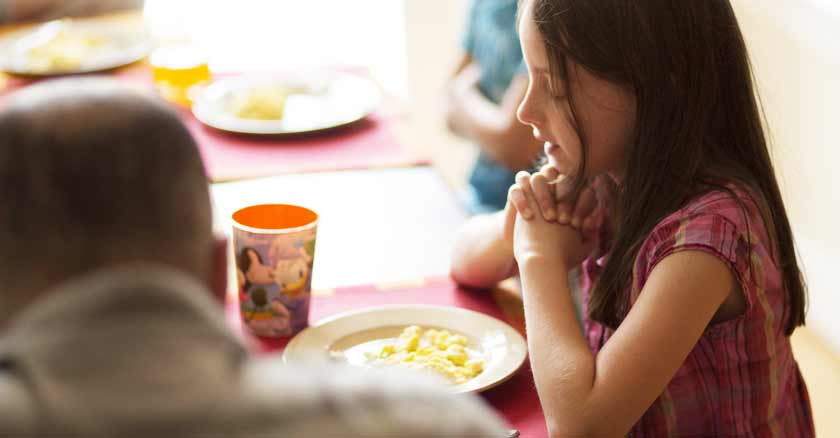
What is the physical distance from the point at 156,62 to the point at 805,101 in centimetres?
156

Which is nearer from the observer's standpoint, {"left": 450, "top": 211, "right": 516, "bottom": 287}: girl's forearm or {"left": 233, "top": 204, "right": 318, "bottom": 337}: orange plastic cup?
{"left": 233, "top": 204, "right": 318, "bottom": 337}: orange plastic cup

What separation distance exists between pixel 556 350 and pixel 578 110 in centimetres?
29

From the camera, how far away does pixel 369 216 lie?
164 cm

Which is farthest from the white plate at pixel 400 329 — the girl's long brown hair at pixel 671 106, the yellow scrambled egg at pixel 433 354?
the girl's long brown hair at pixel 671 106

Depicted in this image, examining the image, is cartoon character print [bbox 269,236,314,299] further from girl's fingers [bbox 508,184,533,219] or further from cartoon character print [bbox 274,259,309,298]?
girl's fingers [bbox 508,184,533,219]

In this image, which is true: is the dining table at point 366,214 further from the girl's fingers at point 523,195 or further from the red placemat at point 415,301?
the girl's fingers at point 523,195

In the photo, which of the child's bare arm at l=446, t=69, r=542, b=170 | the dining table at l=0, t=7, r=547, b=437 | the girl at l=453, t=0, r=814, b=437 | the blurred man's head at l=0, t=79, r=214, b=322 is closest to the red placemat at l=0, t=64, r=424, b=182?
the dining table at l=0, t=7, r=547, b=437

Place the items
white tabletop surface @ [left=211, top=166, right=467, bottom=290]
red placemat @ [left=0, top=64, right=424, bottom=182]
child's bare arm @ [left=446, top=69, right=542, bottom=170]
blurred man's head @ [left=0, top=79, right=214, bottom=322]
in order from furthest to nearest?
child's bare arm @ [left=446, top=69, right=542, bottom=170], red placemat @ [left=0, top=64, right=424, bottom=182], white tabletop surface @ [left=211, top=166, right=467, bottom=290], blurred man's head @ [left=0, top=79, right=214, bottom=322]

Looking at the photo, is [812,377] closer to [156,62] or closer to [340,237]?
[340,237]

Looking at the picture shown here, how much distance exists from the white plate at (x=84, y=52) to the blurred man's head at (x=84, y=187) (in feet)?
5.80

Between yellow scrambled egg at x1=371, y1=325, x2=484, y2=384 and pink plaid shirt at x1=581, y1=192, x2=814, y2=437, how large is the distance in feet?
0.71

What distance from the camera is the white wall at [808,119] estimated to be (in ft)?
8.13

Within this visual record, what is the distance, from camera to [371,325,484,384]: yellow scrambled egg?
117cm

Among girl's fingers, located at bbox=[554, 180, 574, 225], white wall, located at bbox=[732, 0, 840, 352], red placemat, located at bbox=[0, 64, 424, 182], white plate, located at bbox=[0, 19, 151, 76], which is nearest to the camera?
girl's fingers, located at bbox=[554, 180, 574, 225]
